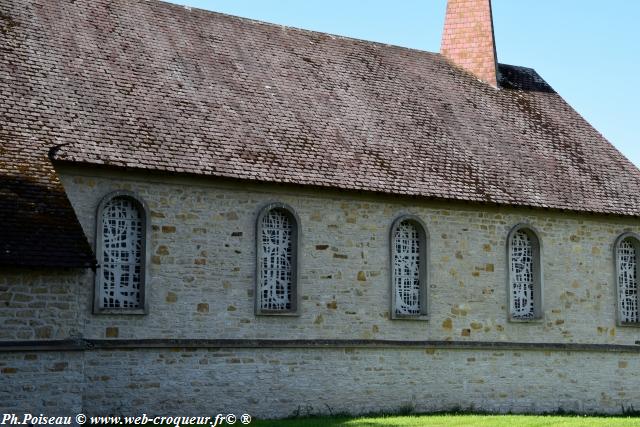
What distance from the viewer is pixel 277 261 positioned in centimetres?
1984

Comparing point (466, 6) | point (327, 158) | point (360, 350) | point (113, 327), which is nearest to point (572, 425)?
point (360, 350)

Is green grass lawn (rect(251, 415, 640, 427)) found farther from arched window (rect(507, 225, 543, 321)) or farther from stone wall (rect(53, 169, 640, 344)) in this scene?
arched window (rect(507, 225, 543, 321))

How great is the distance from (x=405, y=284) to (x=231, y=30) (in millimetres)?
7691

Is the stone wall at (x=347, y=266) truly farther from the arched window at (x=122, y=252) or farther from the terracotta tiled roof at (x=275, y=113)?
the terracotta tiled roof at (x=275, y=113)

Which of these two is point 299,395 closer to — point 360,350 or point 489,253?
point 360,350

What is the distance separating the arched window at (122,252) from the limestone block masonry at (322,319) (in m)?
0.20

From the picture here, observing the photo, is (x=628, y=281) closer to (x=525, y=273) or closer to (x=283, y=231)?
(x=525, y=273)

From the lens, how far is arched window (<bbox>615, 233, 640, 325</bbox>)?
23.8m

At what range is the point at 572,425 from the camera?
1820cm

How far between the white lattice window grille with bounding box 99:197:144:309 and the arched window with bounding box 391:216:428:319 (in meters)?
5.53

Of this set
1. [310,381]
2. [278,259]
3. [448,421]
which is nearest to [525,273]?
[448,421]

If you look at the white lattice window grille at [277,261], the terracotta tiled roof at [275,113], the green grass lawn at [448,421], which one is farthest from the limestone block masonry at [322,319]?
the green grass lawn at [448,421]

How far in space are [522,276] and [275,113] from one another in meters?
6.79

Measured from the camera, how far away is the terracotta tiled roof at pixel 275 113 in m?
18.6
